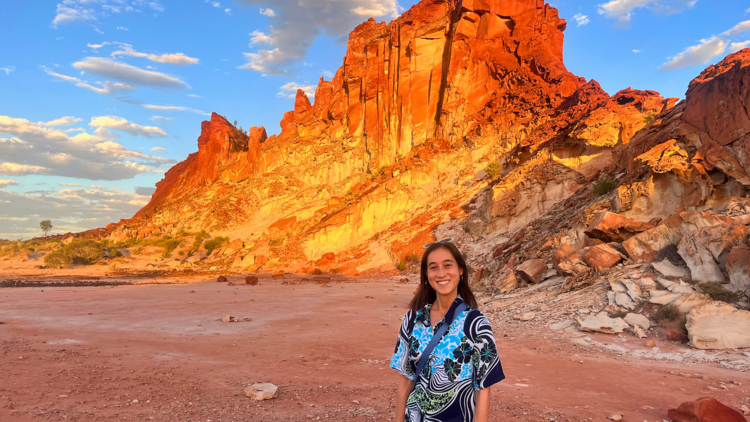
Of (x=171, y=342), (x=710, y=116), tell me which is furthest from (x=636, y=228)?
(x=171, y=342)

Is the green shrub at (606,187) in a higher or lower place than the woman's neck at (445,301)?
higher

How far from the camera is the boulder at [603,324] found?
8.12m

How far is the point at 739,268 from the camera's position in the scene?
7926mm

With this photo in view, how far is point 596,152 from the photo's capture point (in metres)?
25.4

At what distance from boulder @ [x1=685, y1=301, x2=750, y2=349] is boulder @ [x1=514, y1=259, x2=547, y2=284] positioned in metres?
5.84

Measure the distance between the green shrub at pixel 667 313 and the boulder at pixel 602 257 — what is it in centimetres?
279

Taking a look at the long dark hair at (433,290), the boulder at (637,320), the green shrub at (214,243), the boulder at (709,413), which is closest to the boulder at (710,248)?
the boulder at (637,320)

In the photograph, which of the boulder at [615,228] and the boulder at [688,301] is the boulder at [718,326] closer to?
the boulder at [688,301]

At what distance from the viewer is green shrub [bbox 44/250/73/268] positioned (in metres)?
36.8

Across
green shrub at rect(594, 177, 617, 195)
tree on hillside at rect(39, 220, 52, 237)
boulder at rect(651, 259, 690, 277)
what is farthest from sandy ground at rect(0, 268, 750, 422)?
tree on hillside at rect(39, 220, 52, 237)

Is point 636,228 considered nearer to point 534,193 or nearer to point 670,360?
point 670,360

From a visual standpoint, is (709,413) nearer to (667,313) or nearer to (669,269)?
(667,313)

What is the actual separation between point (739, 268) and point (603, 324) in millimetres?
2677

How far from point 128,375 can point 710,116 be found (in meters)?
17.5
